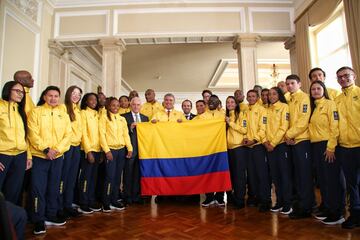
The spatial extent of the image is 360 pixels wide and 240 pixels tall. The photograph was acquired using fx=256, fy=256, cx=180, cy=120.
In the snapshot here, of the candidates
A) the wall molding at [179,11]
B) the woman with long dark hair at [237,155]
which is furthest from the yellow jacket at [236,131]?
the wall molding at [179,11]

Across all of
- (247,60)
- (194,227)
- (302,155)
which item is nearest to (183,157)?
(194,227)

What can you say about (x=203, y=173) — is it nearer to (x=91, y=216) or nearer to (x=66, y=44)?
(x=91, y=216)

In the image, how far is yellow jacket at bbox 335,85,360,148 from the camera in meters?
2.05

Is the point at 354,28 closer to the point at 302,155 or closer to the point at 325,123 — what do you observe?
the point at 325,123

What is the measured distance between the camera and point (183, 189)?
9.85ft

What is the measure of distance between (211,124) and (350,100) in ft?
4.66

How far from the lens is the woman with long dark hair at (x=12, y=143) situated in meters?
1.92

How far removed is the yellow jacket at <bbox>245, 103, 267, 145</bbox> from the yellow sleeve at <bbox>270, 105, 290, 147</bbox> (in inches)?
6.6

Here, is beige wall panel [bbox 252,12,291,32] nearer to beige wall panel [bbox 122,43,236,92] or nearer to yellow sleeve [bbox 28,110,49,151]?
beige wall panel [bbox 122,43,236,92]

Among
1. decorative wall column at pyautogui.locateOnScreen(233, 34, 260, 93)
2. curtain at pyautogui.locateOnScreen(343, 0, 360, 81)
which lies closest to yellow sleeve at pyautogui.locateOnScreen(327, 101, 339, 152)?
curtain at pyautogui.locateOnScreen(343, 0, 360, 81)

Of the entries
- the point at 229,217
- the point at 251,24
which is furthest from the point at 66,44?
the point at 229,217

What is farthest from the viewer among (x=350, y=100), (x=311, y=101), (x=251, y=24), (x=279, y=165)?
(x=251, y=24)

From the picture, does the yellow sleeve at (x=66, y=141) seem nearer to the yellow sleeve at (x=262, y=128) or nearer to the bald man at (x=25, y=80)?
the bald man at (x=25, y=80)

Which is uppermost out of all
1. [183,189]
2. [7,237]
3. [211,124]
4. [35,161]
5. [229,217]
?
[211,124]
